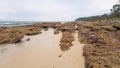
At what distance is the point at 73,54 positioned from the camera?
11.0 m

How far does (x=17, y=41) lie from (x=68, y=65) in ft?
32.3

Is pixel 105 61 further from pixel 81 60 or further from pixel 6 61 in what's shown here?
pixel 6 61

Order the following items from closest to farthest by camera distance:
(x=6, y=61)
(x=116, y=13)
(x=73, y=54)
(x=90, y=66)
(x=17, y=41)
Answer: (x=90, y=66) → (x=6, y=61) → (x=73, y=54) → (x=17, y=41) → (x=116, y=13)

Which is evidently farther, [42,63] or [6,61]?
[6,61]

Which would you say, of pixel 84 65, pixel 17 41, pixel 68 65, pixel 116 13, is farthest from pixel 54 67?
pixel 116 13

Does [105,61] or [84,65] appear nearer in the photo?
[105,61]

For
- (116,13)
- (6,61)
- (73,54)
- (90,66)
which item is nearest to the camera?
(90,66)

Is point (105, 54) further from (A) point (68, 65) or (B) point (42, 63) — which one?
(B) point (42, 63)

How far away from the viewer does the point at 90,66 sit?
7.49 meters

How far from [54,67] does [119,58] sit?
3540mm

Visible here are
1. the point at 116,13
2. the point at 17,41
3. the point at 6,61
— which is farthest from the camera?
the point at 116,13

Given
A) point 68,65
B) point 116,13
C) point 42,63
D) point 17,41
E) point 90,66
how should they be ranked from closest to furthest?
point 90,66, point 68,65, point 42,63, point 17,41, point 116,13

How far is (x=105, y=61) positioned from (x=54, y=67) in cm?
→ 277

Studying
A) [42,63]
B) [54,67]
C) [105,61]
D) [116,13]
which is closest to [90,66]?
[105,61]
